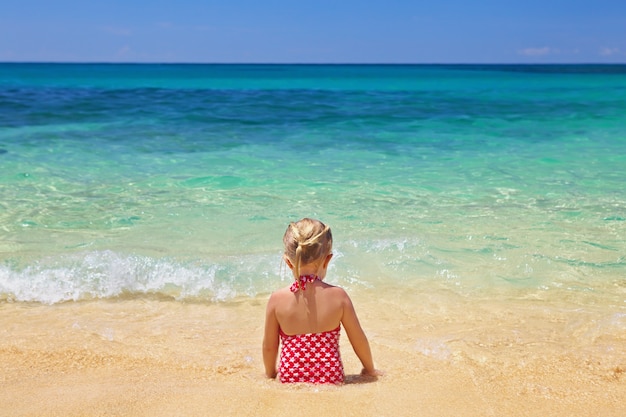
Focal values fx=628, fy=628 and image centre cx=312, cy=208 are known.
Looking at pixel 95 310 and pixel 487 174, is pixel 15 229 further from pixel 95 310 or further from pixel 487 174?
pixel 487 174

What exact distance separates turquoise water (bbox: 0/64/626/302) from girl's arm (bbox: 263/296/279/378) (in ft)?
6.04

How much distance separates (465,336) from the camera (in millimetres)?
3961

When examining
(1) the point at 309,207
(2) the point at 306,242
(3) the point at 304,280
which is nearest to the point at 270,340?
(3) the point at 304,280

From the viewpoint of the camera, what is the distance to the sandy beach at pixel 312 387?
9.12ft

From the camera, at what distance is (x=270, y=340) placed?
300cm

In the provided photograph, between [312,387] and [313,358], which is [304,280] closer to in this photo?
[313,358]

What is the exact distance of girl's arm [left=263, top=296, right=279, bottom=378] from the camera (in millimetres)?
2936

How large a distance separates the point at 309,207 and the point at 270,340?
4597 mm

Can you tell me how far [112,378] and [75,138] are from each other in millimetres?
11127

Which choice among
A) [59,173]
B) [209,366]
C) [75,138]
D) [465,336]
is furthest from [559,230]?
[75,138]

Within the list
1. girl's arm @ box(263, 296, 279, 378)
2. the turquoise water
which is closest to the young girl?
girl's arm @ box(263, 296, 279, 378)

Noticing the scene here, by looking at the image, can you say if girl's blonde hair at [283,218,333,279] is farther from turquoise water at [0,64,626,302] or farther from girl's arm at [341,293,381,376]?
turquoise water at [0,64,626,302]

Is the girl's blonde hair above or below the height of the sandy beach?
above

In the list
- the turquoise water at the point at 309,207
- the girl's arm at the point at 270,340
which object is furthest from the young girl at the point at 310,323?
the turquoise water at the point at 309,207
